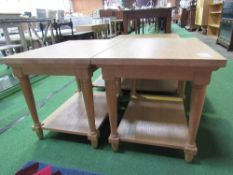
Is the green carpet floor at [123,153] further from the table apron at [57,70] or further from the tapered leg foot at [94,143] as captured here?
the table apron at [57,70]

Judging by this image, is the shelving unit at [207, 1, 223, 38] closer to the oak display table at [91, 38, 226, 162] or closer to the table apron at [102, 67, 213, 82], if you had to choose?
the oak display table at [91, 38, 226, 162]

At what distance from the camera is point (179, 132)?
3.57 feet

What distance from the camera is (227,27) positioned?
11.8ft

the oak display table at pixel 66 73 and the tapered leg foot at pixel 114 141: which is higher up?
the oak display table at pixel 66 73

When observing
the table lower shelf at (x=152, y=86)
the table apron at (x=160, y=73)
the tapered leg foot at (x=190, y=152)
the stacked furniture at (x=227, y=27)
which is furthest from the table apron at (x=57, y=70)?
the stacked furniture at (x=227, y=27)

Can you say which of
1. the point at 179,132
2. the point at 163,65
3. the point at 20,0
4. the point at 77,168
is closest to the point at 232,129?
the point at 179,132

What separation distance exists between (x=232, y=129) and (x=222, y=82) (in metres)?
1.03

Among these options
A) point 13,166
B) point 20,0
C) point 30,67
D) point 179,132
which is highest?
point 20,0

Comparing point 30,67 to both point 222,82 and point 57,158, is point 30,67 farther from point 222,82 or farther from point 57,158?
point 222,82

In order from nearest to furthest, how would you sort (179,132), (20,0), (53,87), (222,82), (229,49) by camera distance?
(179,132), (222,82), (53,87), (229,49), (20,0)

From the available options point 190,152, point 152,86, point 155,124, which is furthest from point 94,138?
point 152,86

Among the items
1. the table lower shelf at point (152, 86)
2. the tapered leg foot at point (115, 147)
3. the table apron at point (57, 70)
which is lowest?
the tapered leg foot at point (115, 147)

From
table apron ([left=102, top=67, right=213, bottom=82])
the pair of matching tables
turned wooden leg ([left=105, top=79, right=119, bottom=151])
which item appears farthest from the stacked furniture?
turned wooden leg ([left=105, top=79, right=119, bottom=151])

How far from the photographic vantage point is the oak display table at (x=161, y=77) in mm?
757
